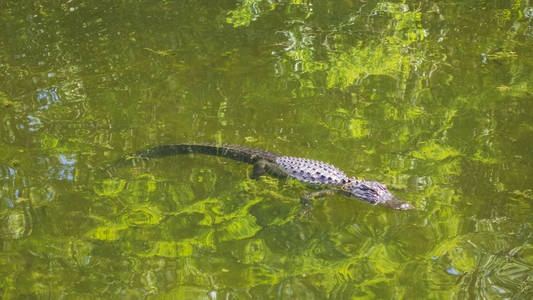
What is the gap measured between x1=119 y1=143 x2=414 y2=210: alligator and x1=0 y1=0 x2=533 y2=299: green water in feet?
0.28

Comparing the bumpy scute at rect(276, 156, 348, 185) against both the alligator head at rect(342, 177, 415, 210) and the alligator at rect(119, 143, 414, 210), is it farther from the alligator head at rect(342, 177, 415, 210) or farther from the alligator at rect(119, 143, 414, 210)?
the alligator head at rect(342, 177, 415, 210)

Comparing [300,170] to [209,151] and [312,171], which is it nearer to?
[312,171]

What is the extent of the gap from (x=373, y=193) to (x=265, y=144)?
133 cm

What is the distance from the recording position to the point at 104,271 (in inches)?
135

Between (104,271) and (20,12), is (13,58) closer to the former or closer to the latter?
(20,12)

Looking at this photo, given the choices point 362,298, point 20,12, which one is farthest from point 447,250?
point 20,12

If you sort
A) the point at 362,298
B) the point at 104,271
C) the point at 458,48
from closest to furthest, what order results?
the point at 362,298 < the point at 104,271 < the point at 458,48

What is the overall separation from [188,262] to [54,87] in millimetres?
3237

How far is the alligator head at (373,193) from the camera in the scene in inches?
150

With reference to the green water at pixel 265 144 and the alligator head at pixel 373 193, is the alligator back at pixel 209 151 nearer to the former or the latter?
the green water at pixel 265 144

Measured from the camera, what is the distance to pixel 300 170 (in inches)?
166

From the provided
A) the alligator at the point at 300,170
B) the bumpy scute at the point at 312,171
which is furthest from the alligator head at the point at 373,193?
the bumpy scute at the point at 312,171

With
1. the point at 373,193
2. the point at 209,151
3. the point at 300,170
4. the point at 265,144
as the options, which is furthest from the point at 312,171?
the point at 209,151

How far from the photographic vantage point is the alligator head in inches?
150
